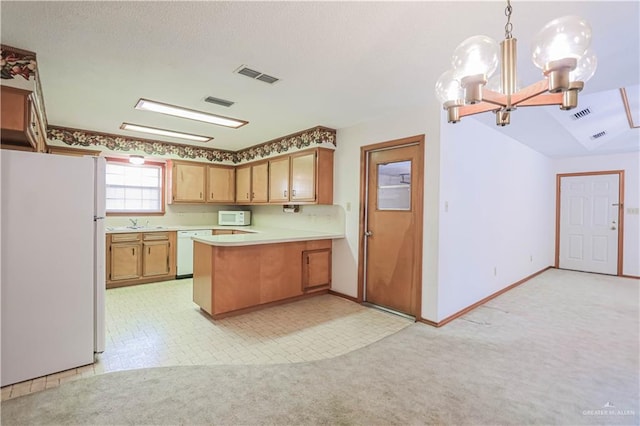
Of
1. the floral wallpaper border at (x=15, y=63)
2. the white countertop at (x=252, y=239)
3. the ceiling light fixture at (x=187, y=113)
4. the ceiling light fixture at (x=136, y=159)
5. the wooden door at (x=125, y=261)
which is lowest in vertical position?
the wooden door at (x=125, y=261)

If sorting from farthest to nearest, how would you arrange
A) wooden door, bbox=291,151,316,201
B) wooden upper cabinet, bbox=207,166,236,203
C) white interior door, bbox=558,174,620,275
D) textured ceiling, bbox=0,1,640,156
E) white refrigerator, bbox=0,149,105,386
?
wooden upper cabinet, bbox=207,166,236,203
white interior door, bbox=558,174,620,275
wooden door, bbox=291,151,316,201
white refrigerator, bbox=0,149,105,386
textured ceiling, bbox=0,1,640,156

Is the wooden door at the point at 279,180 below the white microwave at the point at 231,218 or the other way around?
the other way around

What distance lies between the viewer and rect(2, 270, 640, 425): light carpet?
1812mm

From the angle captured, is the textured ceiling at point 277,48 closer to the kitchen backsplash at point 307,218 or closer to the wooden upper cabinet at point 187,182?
the kitchen backsplash at point 307,218

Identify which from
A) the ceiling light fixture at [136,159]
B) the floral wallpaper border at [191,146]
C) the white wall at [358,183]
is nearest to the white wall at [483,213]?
the white wall at [358,183]

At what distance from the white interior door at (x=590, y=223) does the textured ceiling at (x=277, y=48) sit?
3.81 m

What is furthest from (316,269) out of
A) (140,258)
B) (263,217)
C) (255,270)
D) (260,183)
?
(140,258)

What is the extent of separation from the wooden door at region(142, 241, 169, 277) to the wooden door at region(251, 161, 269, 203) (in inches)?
66.6

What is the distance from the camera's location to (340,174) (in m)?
4.30

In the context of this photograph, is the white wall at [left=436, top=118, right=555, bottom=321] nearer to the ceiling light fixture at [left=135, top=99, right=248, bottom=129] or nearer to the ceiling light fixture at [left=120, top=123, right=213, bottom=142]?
the ceiling light fixture at [left=135, top=99, right=248, bottom=129]

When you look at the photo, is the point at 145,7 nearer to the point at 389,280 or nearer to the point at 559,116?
the point at 389,280

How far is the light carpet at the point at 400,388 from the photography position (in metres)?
1.81

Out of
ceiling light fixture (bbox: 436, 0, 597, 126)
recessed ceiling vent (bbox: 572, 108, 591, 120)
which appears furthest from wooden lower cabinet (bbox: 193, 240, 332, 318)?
recessed ceiling vent (bbox: 572, 108, 591, 120)

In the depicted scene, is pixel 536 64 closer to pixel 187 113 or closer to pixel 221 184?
pixel 187 113
